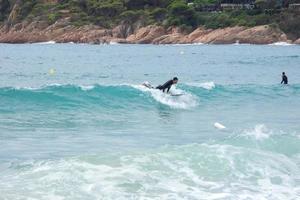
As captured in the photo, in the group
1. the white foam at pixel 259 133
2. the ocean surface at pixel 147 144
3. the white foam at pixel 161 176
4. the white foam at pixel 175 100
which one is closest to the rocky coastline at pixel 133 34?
the ocean surface at pixel 147 144

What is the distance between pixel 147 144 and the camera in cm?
1590

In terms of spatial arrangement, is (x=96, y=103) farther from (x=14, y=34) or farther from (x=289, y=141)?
(x=14, y=34)

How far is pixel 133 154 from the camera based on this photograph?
44.4ft

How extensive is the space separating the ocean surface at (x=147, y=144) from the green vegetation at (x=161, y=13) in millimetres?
88868

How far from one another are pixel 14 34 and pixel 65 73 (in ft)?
311

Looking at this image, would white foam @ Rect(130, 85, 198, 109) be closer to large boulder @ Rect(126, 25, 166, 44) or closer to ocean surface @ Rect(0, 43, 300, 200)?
ocean surface @ Rect(0, 43, 300, 200)

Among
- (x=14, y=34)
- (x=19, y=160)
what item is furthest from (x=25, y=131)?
(x=14, y=34)

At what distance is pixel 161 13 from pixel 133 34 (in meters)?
6.70

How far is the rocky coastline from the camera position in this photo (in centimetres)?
11481

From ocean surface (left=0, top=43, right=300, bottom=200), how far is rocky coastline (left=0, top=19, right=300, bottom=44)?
3309 inches

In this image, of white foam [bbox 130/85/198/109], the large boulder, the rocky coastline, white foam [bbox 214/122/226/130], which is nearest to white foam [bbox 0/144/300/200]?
white foam [bbox 214/122/226/130]

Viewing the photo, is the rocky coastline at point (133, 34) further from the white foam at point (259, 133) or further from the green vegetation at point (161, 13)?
the white foam at point (259, 133)

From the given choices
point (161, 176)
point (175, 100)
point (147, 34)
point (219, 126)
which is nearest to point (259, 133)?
point (219, 126)

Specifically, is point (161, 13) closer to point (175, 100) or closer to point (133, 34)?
point (133, 34)
